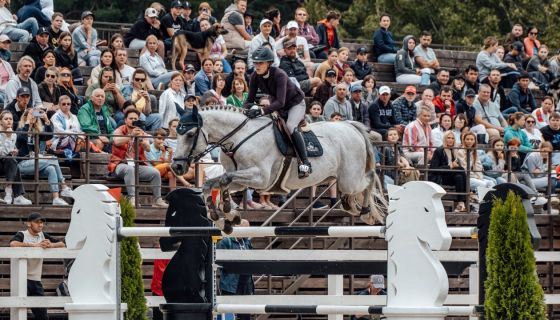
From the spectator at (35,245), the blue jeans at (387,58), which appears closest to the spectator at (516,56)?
the blue jeans at (387,58)

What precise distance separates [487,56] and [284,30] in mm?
4371

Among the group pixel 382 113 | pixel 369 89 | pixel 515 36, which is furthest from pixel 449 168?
pixel 515 36

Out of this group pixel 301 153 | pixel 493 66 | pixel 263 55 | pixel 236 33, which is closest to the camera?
pixel 263 55

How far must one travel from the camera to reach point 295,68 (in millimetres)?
24562

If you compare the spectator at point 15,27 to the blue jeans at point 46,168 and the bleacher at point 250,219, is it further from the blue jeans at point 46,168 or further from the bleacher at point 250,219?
the blue jeans at point 46,168

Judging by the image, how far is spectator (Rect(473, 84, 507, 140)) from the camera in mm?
25844

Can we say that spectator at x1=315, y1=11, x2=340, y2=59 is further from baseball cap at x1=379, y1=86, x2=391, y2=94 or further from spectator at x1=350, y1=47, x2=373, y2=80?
baseball cap at x1=379, y1=86, x2=391, y2=94

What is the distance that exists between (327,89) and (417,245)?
13.8m

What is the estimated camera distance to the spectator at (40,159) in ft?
65.5

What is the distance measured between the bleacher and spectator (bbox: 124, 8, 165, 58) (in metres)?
0.42

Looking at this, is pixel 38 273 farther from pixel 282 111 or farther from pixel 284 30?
pixel 284 30

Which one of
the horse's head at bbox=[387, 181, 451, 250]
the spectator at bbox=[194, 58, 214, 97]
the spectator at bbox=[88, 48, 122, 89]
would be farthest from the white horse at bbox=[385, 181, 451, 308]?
the spectator at bbox=[194, 58, 214, 97]

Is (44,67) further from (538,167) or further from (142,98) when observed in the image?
(538,167)

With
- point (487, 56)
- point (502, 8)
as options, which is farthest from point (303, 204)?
point (502, 8)
